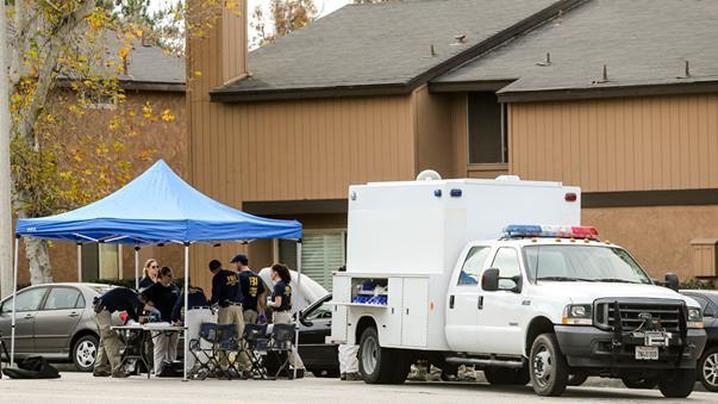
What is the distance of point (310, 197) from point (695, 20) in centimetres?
860

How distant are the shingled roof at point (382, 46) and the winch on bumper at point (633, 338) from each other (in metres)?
14.3

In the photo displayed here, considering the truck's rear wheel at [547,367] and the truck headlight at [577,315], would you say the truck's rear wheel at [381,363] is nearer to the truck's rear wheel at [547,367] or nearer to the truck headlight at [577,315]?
the truck's rear wheel at [547,367]

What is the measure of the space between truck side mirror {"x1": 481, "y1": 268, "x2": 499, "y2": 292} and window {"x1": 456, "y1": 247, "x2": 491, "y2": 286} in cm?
71

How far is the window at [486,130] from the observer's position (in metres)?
35.8

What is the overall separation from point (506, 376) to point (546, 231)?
278 centimetres

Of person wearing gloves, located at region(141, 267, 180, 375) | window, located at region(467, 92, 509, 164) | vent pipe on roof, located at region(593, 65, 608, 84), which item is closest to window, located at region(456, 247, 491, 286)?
person wearing gloves, located at region(141, 267, 180, 375)

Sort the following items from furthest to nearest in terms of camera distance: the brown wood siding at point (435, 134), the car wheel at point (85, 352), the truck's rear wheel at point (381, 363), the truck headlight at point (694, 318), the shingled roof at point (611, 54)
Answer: the brown wood siding at point (435, 134) → the shingled roof at point (611, 54) → the car wheel at point (85, 352) → the truck's rear wheel at point (381, 363) → the truck headlight at point (694, 318)

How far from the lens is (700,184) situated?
105ft

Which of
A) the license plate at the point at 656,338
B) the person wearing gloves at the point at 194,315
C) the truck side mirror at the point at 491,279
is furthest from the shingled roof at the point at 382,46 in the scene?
the license plate at the point at 656,338

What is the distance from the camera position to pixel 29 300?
29500mm

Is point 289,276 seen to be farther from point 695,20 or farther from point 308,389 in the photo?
point 695,20

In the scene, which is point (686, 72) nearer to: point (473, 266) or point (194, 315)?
point (473, 266)

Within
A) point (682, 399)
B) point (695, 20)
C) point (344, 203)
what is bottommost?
point (682, 399)

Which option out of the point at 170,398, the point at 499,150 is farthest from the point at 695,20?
the point at 170,398
